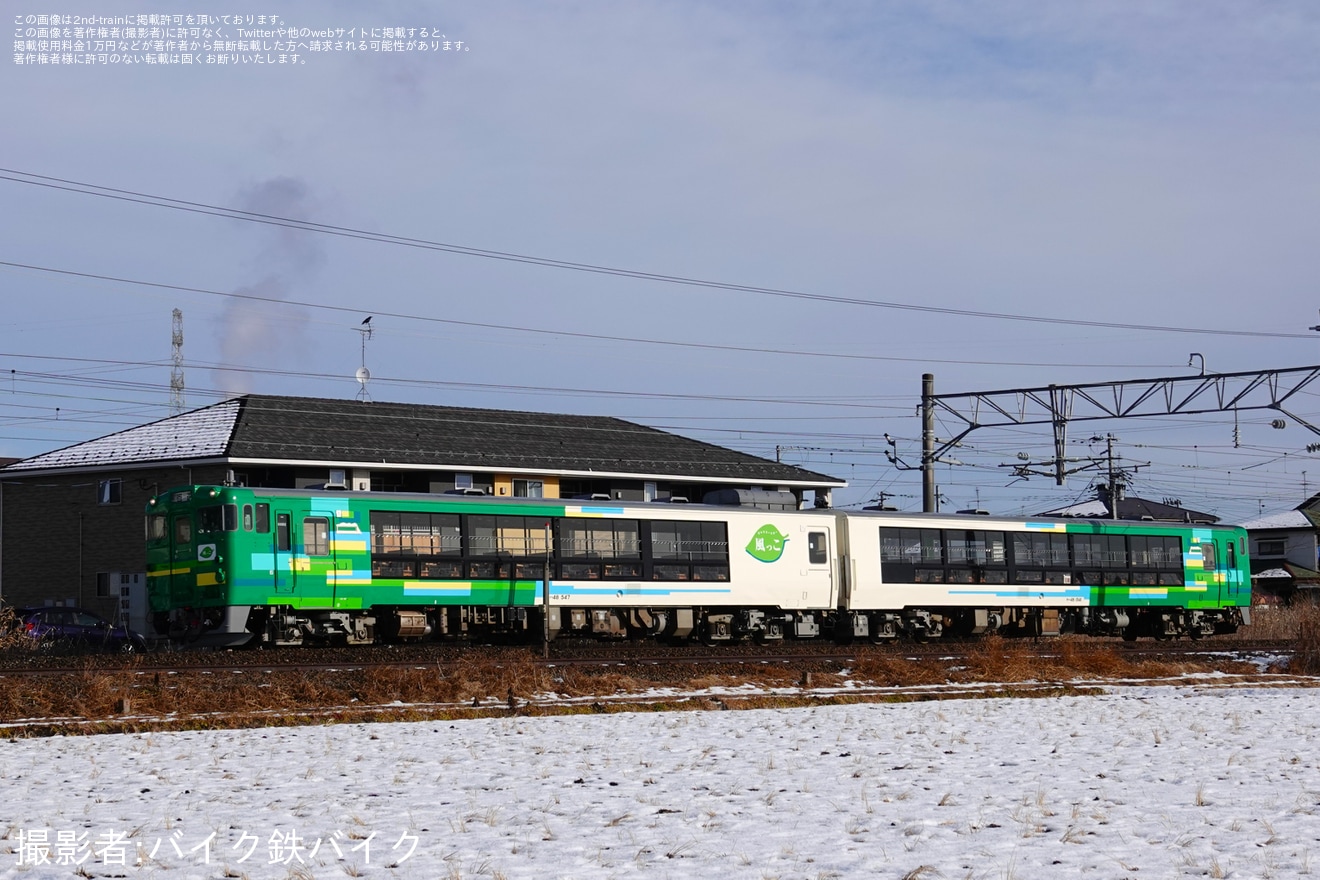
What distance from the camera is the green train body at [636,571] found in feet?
84.9

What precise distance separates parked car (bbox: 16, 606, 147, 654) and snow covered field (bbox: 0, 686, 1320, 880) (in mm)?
14923

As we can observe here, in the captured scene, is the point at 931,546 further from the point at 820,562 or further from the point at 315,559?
the point at 315,559

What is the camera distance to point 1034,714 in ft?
59.2

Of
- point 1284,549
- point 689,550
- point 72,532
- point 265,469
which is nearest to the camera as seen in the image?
point 689,550

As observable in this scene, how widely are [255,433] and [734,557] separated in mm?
17710

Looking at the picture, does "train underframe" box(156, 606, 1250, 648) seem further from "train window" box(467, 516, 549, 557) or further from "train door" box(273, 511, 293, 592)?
"train window" box(467, 516, 549, 557)

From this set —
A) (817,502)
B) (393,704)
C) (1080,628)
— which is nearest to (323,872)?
(393,704)

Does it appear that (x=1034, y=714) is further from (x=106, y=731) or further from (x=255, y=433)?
(x=255, y=433)

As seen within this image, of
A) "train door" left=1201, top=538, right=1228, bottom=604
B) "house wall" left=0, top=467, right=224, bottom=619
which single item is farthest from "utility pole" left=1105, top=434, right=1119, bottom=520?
"house wall" left=0, top=467, right=224, bottom=619

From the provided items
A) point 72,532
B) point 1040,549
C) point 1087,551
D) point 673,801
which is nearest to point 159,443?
point 72,532

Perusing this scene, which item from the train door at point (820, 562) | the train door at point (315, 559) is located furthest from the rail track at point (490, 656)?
the train door at point (820, 562)

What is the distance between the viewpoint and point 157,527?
27.5 metres

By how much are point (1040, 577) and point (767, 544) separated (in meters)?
8.34

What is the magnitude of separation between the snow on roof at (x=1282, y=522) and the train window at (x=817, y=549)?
56573mm
